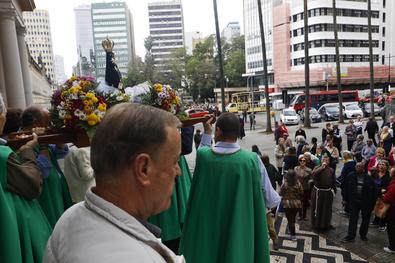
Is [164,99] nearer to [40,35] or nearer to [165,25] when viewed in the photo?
[40,35]

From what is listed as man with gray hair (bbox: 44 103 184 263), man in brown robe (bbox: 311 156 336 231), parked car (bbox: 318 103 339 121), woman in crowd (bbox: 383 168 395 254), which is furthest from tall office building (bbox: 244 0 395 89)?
man with gray hair (bbox: 44 103 184 263)

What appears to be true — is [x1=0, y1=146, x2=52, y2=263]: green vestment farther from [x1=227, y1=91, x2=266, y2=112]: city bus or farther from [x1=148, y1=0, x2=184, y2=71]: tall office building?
[x1=148, y1=0, x2=184, y2=71]: tall office building

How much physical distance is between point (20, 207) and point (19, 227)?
0.13 metres

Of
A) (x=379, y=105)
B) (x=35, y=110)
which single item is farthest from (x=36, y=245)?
(x=379, y=105)

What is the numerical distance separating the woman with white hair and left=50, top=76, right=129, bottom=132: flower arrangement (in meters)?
0.43

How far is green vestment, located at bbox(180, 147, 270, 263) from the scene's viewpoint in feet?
10.5

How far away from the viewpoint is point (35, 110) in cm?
317

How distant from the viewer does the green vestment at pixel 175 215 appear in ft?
12.2

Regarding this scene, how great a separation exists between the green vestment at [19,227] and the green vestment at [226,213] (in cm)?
136

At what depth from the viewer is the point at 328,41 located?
171 feet

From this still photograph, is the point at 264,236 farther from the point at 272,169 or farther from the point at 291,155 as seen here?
the point at 291,155

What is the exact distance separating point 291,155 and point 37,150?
6715mm

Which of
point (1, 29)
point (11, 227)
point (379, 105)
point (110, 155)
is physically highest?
point (1, 29)

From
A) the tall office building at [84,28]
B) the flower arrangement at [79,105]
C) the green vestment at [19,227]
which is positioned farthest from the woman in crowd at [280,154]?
the tall office building at [84,28]
